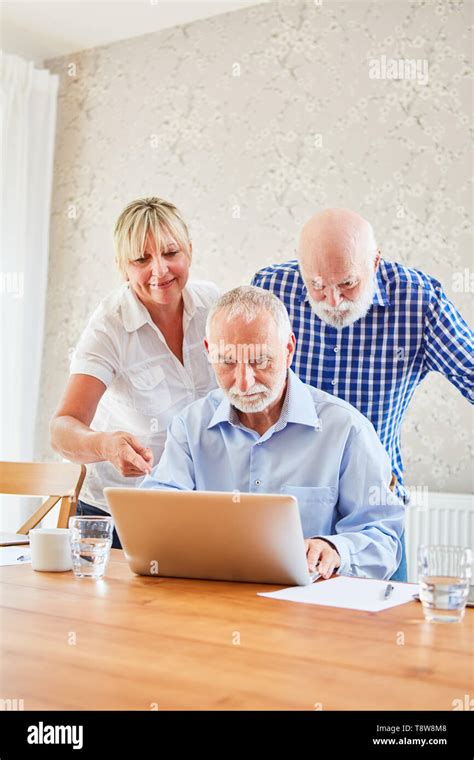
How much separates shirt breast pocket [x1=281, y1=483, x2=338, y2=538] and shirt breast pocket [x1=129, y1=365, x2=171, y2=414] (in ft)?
2.51

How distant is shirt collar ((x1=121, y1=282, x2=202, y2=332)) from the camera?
245cm

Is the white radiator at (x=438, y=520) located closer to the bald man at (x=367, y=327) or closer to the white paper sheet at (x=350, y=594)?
the bald man at (x=367, y=327)

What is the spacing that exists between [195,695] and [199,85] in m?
3.92

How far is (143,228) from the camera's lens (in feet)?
7.92

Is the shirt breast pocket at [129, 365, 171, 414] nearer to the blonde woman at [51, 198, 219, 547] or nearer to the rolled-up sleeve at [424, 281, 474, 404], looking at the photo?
the blonde woman at [51, 198, 219, 547]

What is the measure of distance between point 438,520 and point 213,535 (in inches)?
89.5

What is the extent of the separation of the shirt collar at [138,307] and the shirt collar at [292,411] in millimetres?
634

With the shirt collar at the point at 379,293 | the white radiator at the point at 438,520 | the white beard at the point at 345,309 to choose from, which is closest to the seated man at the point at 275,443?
the white beard at the point at 345,309

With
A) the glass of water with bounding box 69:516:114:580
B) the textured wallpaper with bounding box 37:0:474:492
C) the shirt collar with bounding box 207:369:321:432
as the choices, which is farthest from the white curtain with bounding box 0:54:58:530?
the glass of water with bounding box 69:516:114:580

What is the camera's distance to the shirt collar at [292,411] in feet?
5.97

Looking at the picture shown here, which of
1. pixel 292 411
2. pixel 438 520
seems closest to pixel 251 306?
pixel 292 411

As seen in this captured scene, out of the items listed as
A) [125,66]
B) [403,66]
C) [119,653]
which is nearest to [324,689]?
[119,653]

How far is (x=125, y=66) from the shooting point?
15.4 feet

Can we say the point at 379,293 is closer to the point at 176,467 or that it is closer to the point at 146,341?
the point at 146,341
